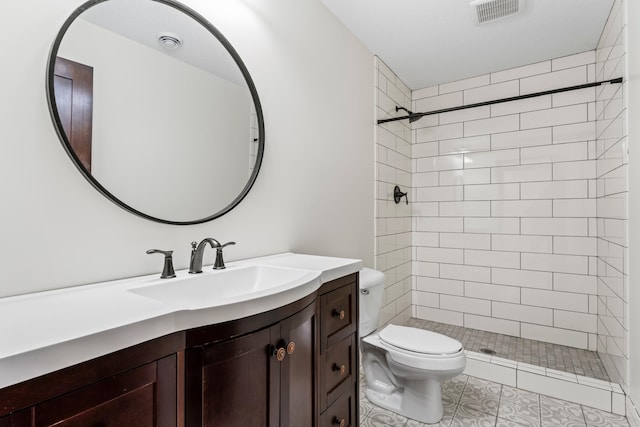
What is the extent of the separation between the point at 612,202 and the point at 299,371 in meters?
2.18

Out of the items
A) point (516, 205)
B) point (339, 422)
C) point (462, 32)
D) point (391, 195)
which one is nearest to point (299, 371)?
point (339, 422)

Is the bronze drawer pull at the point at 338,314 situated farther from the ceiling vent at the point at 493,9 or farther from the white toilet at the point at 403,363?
the ceiling vent at the point at 493,9

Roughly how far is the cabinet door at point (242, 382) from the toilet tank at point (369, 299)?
961 mm

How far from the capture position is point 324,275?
123cm

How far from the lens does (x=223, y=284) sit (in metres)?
1.21

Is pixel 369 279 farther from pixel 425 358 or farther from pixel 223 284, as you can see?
pixel 223 284

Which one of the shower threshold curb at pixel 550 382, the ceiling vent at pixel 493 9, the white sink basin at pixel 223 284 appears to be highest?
the ceiling vent at pixel 493 9

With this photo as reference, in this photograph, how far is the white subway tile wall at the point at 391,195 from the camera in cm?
265

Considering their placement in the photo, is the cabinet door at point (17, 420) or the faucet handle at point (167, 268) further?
the faucet handle at point (167, 268)

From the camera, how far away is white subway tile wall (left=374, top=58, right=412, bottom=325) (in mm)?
2652

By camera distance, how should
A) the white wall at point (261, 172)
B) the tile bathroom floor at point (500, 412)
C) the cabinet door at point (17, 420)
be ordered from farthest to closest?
the tile bathroom floor at point (500, 412)
the white wall at point (261, 172)
the cabinet door at point (17, 420)

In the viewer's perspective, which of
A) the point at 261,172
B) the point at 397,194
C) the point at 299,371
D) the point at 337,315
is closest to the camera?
the point at 299,371

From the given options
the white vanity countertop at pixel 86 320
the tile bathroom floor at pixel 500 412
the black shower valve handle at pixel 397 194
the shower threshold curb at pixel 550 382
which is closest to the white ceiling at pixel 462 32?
the black shower valve handle at pixel 397 194

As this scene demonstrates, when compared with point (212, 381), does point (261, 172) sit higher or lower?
higher
